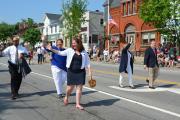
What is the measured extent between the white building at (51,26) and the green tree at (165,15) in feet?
161

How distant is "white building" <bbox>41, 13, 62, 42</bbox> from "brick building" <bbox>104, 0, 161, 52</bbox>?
26.1 metres

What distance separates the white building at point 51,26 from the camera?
85375 millimetres

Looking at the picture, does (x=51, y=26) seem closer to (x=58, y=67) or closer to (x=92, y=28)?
(x=92, y=28)

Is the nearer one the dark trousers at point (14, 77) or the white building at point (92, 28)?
the dark trousers at point (14, 77)

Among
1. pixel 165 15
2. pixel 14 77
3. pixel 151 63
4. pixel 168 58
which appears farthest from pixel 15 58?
pixel 165 15

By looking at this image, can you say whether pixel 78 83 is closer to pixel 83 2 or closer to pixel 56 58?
pixel 56 58

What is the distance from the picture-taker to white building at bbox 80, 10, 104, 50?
6712cm

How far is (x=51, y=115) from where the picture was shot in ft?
30.5

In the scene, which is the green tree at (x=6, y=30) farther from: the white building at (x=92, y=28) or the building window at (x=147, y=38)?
the building window at (x=147, y=38)

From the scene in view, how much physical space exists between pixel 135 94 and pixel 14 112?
4.55m

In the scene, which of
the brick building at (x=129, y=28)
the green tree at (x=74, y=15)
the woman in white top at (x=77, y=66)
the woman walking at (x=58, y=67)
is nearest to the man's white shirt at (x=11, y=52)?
the woman walking at (x=58, y=67)

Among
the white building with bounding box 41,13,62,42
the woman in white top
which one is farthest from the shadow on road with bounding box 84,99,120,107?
the white building with bounding box 41,13,62,42

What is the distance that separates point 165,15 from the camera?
33344 millimetres

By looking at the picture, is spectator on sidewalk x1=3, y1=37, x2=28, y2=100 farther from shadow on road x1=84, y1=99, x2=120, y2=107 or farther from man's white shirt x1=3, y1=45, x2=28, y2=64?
shadow on road x1=84, y1=99, x2=120, y2=107
